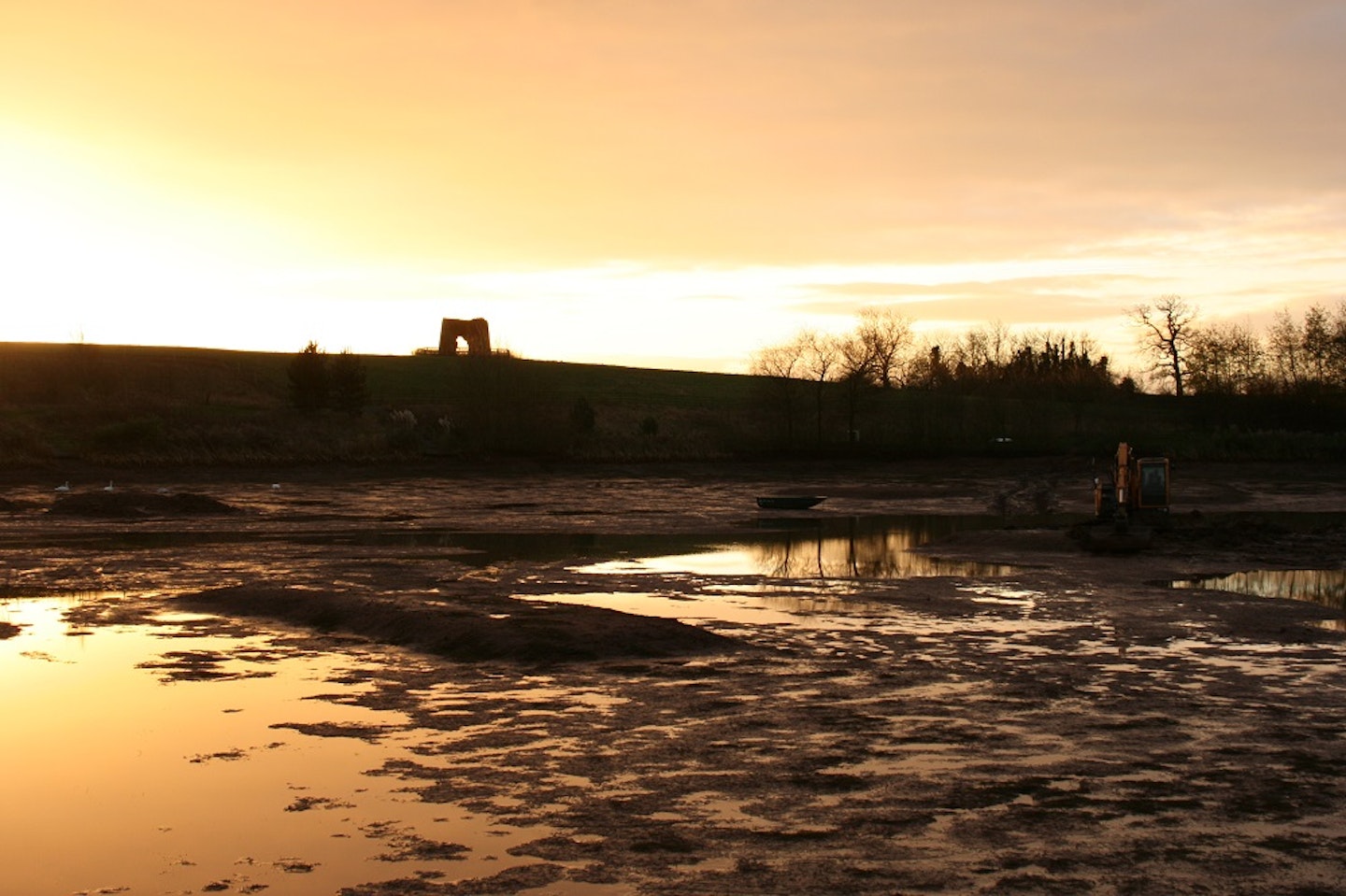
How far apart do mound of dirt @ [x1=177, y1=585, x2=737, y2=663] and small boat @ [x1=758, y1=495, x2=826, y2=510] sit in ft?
71.5

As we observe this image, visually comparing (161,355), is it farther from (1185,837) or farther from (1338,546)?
(1185,837)

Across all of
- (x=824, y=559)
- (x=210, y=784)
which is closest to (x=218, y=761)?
(x=210, y=784)

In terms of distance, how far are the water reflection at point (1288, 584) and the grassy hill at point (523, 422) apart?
3723 cm

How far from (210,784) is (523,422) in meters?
48.8

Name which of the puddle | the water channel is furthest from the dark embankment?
the puddle

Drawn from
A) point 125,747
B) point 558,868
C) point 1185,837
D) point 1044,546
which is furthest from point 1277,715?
point 1044,546

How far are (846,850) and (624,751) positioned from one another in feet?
9.05

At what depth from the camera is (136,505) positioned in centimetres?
3650

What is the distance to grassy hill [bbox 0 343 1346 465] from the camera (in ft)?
181

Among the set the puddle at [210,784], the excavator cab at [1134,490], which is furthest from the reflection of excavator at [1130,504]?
the puddle at [210,784]

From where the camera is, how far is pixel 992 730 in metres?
10.5

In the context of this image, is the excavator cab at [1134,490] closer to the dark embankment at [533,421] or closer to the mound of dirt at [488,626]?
the mound of dirt at [488,626]

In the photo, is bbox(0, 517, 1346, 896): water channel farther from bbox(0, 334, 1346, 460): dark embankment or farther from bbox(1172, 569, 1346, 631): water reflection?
bbox(0, 334, 1346, 460): dark embankment

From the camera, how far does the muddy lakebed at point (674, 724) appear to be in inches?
296
